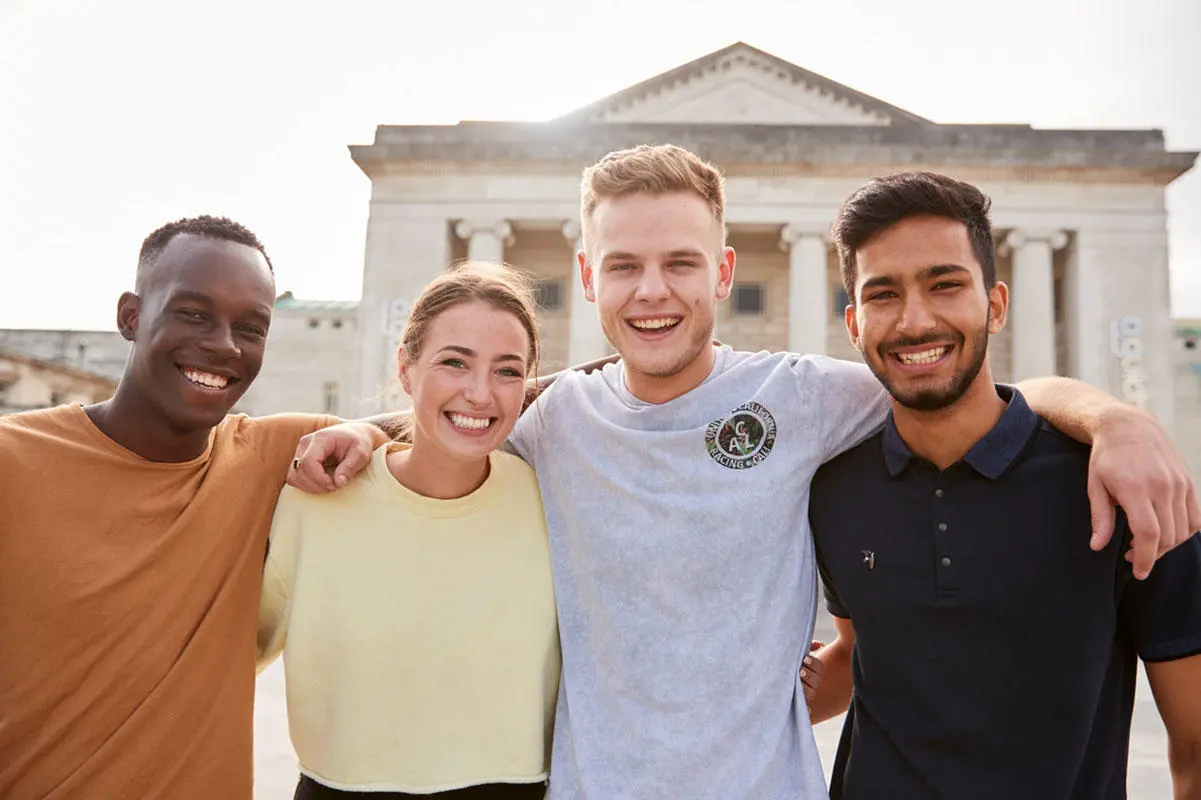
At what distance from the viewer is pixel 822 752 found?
666cm

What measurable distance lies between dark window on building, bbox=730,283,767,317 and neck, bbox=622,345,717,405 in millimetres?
24871

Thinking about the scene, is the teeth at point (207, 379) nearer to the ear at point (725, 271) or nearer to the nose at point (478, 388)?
the nose at point (478, 388)

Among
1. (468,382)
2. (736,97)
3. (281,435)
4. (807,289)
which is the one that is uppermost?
(736,97)

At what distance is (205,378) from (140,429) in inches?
10.5

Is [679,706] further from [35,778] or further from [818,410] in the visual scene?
[35,778]

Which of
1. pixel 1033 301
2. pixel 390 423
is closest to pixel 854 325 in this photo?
pixel 390 423

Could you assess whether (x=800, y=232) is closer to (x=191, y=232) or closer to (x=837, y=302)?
(x=837, y=302)

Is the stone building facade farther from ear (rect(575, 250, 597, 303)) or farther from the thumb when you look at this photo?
the thumb

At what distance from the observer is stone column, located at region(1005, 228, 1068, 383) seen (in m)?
24.2

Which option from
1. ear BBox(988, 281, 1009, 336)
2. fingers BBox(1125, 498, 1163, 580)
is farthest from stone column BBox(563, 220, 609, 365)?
fingers BBox(1125, 498, 1163, 580)

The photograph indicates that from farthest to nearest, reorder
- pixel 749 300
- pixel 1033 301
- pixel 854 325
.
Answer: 1. pixel 749 300
2. pixel 1033 301
3. pixel 854 325

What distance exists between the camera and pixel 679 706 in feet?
8.37

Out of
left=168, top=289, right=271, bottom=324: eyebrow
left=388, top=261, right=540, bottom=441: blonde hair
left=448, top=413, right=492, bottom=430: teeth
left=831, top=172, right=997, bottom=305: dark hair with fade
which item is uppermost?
left=831, top=172, right=997, bottom=305: dark hair with fade

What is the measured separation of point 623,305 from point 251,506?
4.90 ft
